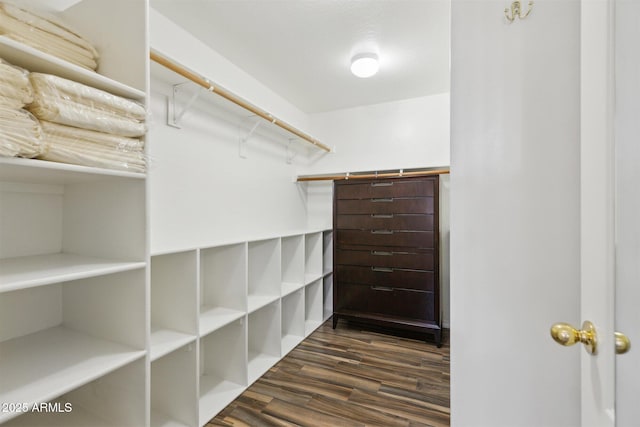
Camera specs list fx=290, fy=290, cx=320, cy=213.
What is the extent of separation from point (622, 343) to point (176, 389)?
179cm

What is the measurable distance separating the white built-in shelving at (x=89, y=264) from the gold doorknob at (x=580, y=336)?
48.4 inches

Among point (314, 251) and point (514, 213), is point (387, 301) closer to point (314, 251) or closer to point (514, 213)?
point (314, 251)

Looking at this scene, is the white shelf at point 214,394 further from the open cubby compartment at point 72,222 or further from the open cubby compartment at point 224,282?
the open cubby compartment at point 72,222

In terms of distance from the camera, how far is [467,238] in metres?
0.99

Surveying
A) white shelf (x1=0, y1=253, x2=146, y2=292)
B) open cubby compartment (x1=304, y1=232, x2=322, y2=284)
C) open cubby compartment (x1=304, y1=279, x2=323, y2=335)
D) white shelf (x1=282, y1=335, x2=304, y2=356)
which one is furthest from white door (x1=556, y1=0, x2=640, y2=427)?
open cubby compartment (x1=304, y1=279, x2=323, y2=335)

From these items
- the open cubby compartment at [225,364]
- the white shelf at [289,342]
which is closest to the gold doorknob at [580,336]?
the open cubby compartment at [225,364]

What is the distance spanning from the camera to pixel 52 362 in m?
0.93

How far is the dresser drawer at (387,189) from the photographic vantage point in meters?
2.40

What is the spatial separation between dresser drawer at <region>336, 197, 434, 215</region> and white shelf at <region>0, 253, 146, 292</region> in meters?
1.87

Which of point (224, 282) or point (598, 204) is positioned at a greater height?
point (598, 204)

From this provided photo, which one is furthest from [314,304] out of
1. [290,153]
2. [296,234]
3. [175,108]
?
[175,108]

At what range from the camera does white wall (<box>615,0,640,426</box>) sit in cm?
51

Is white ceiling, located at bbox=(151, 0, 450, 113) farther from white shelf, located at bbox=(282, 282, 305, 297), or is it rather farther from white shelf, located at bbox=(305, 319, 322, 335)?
white shelf, located at bbox=(305, 319, 322, 335)

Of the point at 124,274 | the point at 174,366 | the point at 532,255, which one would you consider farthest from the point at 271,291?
the point at 532,255
